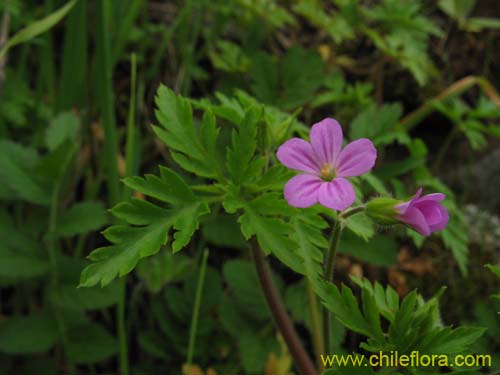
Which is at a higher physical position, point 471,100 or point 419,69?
point 419,69

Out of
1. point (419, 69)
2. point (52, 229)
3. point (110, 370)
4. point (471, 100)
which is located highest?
point (419, 69)

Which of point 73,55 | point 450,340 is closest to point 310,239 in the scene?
point 450,340

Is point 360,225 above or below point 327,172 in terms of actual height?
below

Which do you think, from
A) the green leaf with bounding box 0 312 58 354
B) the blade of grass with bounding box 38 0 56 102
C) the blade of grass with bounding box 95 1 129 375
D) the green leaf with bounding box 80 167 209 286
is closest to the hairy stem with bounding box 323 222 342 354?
the green leaf with bounding box 80 167 209 286

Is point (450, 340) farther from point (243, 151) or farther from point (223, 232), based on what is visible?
point (223, 232)

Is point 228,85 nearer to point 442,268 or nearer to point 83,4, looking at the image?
point 83,4

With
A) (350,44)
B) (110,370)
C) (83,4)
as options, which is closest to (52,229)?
(110,370)

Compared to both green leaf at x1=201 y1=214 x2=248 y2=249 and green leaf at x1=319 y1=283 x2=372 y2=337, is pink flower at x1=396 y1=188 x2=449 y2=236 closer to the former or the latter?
green leaf at x1=319 y1=283 x2=372 y2=337
